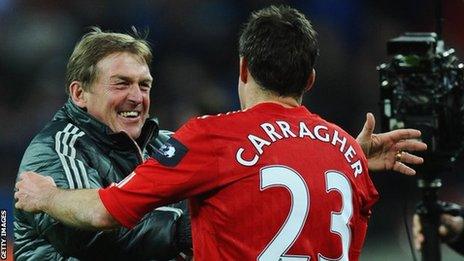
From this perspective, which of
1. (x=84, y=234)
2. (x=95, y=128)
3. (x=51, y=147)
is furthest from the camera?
(x=95, y=128)

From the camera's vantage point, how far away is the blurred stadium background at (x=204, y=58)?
19.5 ft

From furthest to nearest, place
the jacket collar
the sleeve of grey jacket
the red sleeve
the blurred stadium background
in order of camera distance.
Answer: the blurred stadium background → the jacket collar → the sleeve of grey jacket → the red sleeve

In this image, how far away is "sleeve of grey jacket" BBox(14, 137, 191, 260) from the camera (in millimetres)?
2285

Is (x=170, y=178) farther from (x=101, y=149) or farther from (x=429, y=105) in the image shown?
(x=429, y=105)

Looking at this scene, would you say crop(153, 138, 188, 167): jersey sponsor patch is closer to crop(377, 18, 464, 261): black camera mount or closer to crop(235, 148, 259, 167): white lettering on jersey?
crop(235, 148, 259, 167): white lettering on jersey

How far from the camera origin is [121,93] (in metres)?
2.77

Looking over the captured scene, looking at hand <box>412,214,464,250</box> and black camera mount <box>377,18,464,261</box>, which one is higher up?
black camera mount <box>377,18,464,261</box>

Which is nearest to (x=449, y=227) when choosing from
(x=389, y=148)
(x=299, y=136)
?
(x=389, y=148)

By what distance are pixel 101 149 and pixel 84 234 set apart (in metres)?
0.34

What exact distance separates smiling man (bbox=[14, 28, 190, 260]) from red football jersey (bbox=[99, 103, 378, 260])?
1.22 feet

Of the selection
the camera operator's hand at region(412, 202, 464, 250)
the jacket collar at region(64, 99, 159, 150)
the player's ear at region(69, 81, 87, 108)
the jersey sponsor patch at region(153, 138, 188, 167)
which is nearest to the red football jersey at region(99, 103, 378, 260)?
the jersey sponsor patch at region(153, 138, 188, 167)

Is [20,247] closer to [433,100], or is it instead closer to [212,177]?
[212,177]

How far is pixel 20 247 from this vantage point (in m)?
2.53

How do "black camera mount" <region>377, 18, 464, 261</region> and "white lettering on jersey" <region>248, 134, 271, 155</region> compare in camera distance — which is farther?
"black camera mount" <region>377, 18, 464, 261</region>
